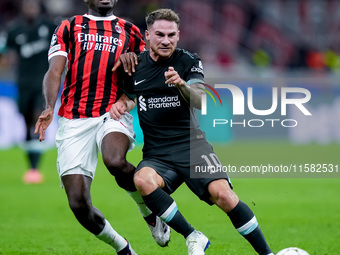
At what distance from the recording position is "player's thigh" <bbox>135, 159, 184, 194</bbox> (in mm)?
5125

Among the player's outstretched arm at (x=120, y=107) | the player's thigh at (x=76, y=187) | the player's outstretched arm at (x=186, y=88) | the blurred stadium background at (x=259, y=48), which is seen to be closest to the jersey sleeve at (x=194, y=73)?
the player's outstretched arm at (x=186, y=88)

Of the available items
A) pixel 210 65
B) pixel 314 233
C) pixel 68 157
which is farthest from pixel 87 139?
pixel 210 65

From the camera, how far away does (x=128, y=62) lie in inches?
212

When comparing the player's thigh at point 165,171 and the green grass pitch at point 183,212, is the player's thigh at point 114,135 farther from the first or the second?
the green grass pitch at point 183,212

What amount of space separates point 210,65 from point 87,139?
13.5 metres

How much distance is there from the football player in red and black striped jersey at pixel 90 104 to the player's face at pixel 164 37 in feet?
1.87

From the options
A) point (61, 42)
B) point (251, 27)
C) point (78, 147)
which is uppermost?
point (61, 42)

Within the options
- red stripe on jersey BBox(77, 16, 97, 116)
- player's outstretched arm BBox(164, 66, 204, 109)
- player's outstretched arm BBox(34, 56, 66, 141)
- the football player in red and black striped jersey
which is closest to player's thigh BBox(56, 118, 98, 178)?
the football player in red and black striped jersey

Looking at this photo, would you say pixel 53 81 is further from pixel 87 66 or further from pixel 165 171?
pixel 165 171

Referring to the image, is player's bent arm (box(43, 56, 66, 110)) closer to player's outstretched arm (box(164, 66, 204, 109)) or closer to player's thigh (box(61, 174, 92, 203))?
player's thigh (box(61, 174, 92, 203))

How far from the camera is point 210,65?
18766 mm

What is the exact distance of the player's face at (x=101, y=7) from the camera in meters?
5.70

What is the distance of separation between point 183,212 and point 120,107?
314 cm

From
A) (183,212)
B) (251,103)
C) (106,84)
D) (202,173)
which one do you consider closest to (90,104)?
(106,84)
